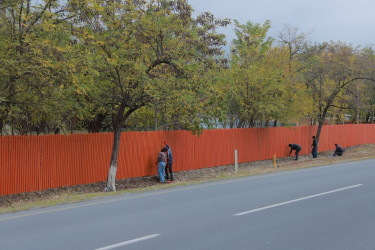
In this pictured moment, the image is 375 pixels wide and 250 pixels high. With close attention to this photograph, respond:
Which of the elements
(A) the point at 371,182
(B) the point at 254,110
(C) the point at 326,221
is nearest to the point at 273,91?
(B) the point at 254,110

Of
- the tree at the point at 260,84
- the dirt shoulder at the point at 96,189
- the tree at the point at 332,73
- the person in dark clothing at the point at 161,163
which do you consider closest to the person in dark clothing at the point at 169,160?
the person in dark clothing at the point at 161,163

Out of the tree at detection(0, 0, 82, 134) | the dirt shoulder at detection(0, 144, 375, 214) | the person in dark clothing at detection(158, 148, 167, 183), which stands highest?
the tree at detection(0, 0, 82, 134)

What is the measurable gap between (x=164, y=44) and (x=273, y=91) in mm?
10978

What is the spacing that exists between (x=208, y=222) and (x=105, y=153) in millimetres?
9628

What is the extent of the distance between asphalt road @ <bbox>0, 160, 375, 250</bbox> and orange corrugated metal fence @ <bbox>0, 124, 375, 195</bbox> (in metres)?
4.36

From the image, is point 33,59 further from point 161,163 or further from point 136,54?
point 161,163

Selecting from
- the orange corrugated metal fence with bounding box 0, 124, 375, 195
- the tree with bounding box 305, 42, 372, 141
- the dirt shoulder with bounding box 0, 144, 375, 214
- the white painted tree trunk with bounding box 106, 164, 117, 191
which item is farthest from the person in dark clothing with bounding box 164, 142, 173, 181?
the tree with bounding box 305, 42, 372, 141

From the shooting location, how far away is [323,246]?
5598 millimetres

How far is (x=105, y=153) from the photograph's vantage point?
16.0 meters

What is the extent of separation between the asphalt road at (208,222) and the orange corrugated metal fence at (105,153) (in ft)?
14.3

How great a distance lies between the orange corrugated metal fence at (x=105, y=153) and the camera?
1305cm

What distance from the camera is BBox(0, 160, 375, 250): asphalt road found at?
5816 millimetres

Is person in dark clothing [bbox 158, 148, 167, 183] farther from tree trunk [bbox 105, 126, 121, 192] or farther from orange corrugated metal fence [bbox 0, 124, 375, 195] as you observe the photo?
tree trunk [bbox 105, 126, 121, 192]

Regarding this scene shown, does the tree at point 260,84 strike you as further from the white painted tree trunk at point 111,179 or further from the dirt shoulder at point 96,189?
the white painted tree trunk at point 111,179
